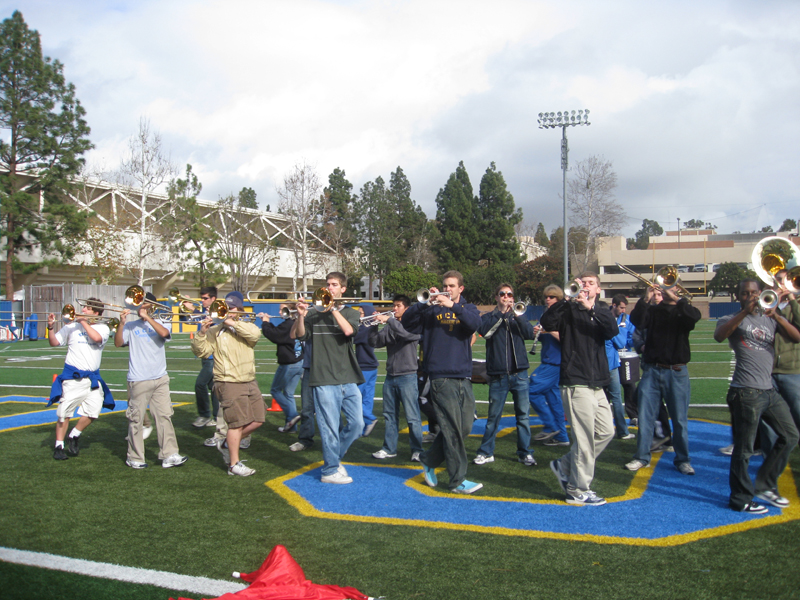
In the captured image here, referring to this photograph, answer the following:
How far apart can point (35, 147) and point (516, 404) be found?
1325 inches

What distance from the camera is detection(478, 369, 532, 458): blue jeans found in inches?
259

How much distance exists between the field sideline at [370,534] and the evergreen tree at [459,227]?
4814 cm

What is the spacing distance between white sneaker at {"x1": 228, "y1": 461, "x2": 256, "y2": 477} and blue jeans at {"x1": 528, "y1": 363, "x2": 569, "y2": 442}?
11.2 feet

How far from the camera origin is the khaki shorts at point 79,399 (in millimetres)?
7031

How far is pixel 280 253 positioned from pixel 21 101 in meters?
25.5

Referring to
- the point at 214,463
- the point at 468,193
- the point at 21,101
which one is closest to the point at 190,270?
the point at 21,101

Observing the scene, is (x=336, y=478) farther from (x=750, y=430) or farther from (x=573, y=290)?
(x=750, y=430)

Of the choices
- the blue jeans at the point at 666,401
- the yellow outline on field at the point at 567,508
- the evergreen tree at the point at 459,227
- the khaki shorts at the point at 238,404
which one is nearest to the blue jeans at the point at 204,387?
the khaki shorts at the point at 238,404

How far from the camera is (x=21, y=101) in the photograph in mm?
31469

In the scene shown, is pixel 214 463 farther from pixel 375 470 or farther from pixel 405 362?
pixel 405 362

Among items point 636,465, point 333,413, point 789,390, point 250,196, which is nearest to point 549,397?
point 636,465

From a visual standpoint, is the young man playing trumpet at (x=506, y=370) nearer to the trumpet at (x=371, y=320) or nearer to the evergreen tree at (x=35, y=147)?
the trumpet at (x=371, y=320)

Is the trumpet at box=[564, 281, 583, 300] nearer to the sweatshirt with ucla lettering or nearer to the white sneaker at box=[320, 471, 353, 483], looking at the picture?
the sweatshirt with ucla lettering

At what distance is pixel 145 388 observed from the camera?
22.0ft
